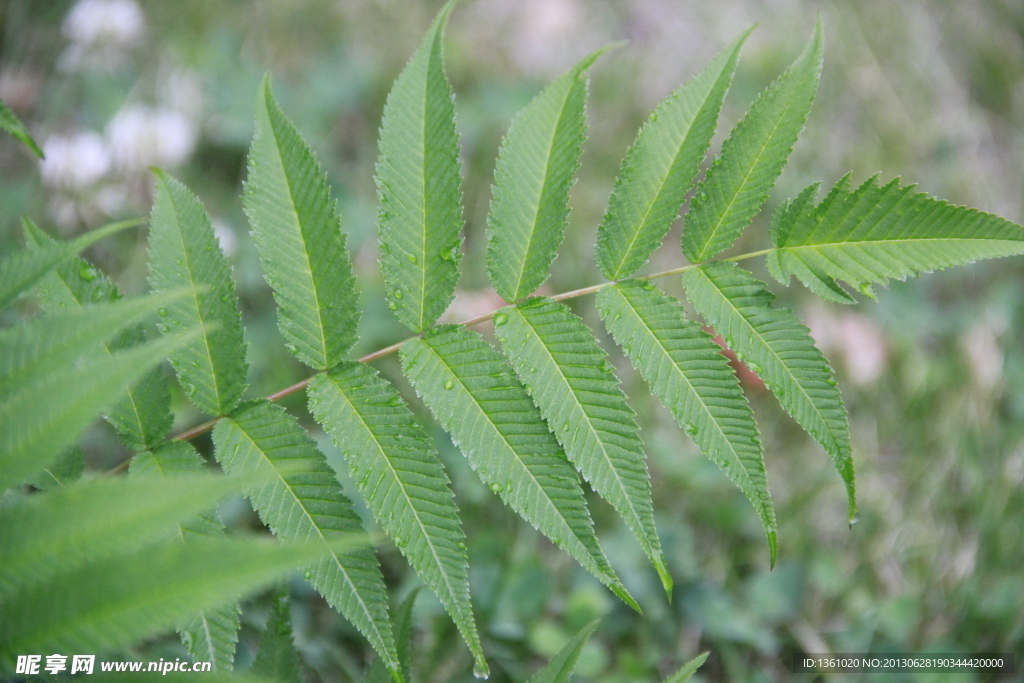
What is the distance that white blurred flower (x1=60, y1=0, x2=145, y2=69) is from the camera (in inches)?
115

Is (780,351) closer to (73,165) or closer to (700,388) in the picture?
(700,388)

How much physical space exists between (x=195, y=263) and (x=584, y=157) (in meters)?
2.48

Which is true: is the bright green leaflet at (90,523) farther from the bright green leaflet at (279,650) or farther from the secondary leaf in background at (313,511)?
the bright green leaflet at (279,650)

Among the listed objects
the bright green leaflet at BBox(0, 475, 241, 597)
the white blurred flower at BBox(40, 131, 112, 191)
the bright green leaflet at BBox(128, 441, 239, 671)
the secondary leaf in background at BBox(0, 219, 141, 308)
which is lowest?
the bright green leaflet at BBox(128, 441, 239, 671)

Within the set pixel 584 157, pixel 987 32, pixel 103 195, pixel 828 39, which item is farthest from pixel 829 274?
pixel 987 32

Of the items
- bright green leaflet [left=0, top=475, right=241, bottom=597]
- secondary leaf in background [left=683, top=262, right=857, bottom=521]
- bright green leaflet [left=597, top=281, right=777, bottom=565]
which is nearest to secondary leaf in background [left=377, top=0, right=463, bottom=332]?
bright green leaflet [left=597, top=281, right=777, bottom=565]

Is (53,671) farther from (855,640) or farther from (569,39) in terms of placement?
(569,39)

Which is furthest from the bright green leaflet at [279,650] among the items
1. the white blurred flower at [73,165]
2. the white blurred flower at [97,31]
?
the white blurred flower at [97,31]

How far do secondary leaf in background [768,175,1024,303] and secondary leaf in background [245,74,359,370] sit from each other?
2.57 ft

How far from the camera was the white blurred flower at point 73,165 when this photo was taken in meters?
2.61

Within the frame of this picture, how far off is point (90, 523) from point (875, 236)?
123cm

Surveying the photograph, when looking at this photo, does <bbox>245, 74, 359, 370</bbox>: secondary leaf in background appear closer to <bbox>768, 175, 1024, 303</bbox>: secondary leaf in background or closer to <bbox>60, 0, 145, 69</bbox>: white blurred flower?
<bbox>768, 175, 1024, 303</bbox>: secondary leaf in background

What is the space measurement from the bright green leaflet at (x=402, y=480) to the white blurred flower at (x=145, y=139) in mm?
2011

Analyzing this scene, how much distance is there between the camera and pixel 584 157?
3416 mm
